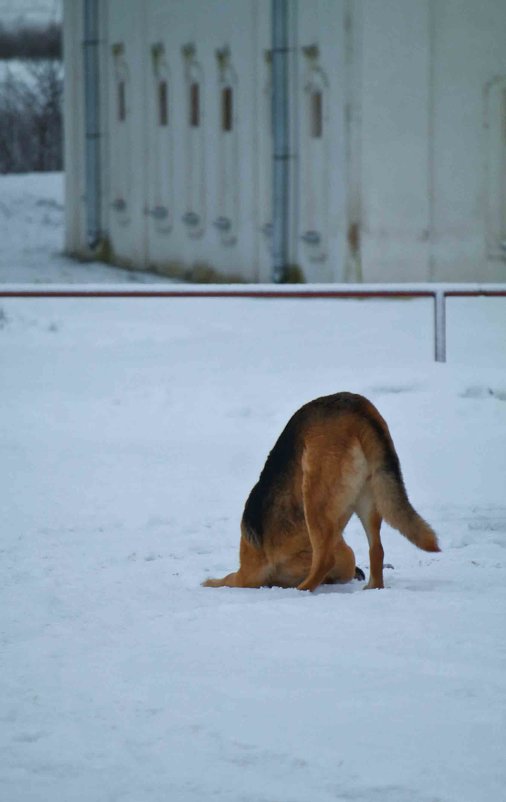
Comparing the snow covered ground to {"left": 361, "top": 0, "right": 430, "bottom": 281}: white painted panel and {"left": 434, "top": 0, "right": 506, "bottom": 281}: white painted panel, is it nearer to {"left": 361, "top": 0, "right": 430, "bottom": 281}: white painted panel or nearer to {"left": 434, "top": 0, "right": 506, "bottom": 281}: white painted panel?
{"left": 361, "top": 0, "right": 430, "bottom": 281}: white painted panel

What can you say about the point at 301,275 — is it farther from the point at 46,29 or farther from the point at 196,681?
the point at 46,29

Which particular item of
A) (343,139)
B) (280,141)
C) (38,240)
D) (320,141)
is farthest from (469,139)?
(38,240)

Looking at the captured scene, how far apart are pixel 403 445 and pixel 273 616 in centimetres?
551

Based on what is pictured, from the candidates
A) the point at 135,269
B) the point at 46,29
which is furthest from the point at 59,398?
the point at 46,29

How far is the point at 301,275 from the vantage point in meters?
22.3

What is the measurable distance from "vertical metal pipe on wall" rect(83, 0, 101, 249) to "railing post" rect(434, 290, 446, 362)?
16.5 meters

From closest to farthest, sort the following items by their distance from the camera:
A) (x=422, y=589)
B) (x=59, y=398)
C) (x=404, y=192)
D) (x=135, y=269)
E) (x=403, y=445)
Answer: (x=422, y=589)
(x=403, y=445)
(x=59, y=398)
(x=404, y=192)
(x=135, y=269)

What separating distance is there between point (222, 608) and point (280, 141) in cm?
1707

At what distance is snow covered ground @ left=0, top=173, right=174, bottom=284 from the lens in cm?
2708

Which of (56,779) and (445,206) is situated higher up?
(445,206)

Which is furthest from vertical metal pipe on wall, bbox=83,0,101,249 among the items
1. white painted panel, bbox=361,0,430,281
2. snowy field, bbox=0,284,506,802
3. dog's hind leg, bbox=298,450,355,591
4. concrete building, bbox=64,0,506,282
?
dog's hind leg, bbox=298,450,355,591

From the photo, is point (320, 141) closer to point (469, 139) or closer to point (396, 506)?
point (469, 139)

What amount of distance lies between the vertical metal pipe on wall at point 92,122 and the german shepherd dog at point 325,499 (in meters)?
23.1

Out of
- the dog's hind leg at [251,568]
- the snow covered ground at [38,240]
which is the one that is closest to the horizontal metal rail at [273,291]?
the dog's hind leg at [251,568]
